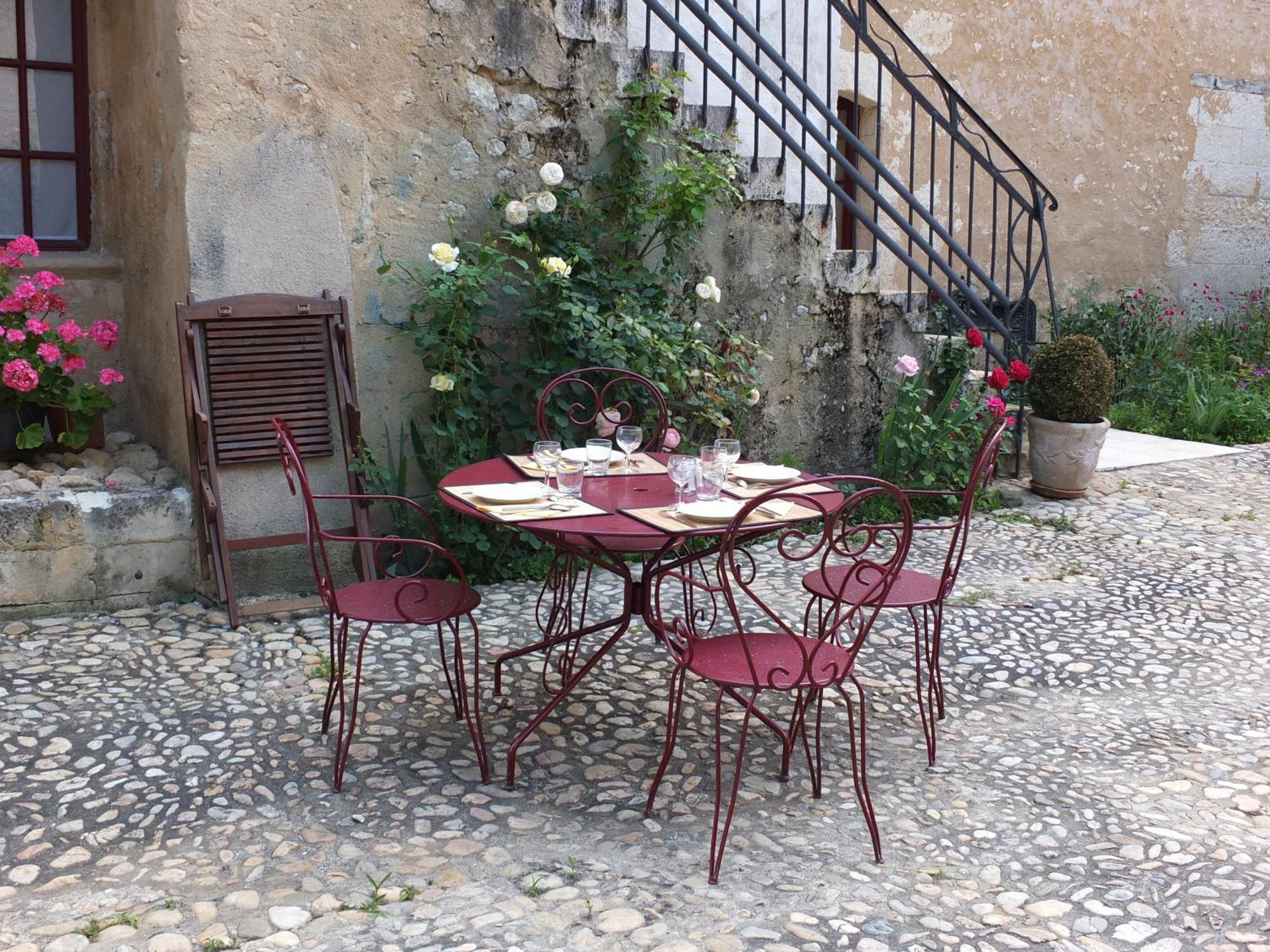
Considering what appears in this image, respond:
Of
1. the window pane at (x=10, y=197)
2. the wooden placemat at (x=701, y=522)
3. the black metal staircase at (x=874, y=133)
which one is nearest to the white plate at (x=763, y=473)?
the wooden placemat at (x=701, y=522)

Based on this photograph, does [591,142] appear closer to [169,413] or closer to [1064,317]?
[169,413]

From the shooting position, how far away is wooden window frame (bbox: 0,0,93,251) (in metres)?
5.02

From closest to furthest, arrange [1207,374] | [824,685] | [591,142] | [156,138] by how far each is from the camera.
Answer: [824,685] < [156,138] < [591,142] < [1207,374]

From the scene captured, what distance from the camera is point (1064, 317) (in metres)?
9.39

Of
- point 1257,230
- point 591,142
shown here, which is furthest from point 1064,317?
point 591,142

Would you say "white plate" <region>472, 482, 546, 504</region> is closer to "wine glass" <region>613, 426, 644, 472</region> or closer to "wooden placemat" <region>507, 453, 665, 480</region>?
"wooden placemat" <region>507, 453, 665, 480</region>

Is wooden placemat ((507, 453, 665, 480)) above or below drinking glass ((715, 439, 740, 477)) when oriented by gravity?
below

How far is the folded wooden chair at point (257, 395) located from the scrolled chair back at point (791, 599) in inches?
52.8

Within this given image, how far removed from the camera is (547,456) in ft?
10.9

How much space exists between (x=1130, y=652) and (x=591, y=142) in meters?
2.92

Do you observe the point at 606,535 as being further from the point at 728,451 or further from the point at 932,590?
the point at 932,590

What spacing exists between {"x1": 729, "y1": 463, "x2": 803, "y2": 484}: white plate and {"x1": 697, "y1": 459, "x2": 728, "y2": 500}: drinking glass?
0.82 feet

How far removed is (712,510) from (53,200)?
3.63 m

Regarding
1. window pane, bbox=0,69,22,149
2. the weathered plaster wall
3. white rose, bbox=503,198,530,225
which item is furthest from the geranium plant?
the weathered plaster wall
